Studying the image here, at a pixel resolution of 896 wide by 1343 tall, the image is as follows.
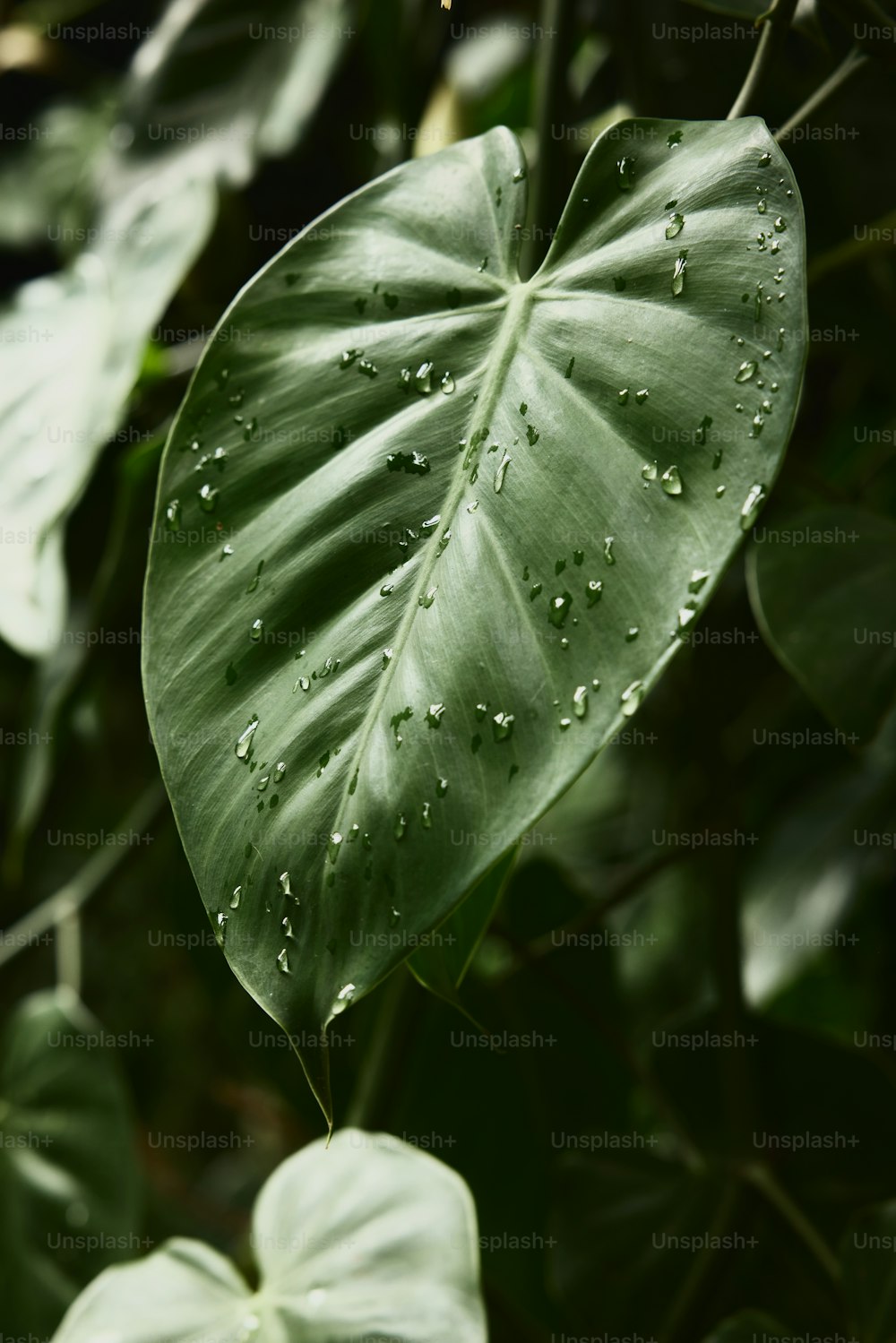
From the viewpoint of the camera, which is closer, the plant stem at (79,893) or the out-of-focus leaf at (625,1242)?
the out-of-focus leaf at (625,1242)

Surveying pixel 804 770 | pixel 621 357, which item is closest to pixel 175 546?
pixel 621 357

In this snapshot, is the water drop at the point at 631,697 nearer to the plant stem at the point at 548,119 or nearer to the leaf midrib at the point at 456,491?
the leaf midrib at the point at 456,491

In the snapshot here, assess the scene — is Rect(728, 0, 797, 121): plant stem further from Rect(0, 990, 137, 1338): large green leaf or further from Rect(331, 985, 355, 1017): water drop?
Rect(0, 990, 137, 1338): large green leaf

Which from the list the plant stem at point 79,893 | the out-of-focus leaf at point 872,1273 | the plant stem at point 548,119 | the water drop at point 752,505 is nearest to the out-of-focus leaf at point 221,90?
the plant stem at point 548,119

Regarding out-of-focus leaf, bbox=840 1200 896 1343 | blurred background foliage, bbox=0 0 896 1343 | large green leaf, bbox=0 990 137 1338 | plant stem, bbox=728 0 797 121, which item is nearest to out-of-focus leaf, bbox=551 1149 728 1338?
blurred background foliage, bbox=0 0 896 1343

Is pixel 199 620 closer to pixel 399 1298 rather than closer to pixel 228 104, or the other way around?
pixel 399 1298

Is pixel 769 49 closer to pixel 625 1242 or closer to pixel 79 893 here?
pixel 625 1242
